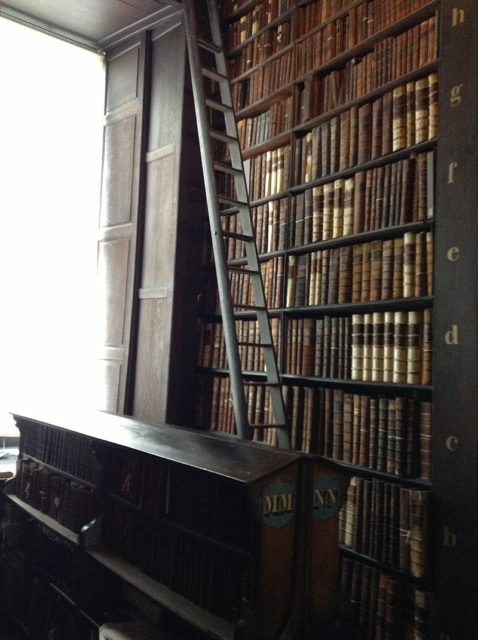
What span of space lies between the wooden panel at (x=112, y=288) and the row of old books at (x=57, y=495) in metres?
0.90

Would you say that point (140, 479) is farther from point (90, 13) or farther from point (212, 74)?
point (90, 13)

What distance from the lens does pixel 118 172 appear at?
12.1ft

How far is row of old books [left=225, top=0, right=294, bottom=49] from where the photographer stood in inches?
116

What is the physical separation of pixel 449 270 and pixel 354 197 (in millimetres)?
603

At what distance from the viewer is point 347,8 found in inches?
99.7

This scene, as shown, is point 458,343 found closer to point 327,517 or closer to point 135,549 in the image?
point 327,517

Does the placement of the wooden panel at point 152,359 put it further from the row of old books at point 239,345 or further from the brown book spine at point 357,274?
the brown book spine at point 357,274

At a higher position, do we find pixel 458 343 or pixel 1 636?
pixel 458 343

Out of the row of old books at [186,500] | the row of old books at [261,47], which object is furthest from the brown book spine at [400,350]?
the row of old books at [261,47]

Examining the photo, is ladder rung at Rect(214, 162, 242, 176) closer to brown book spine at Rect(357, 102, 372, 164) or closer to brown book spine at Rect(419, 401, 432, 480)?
brown book spine at Rect(357, 102, 372, 164)

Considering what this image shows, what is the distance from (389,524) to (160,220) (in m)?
2.00

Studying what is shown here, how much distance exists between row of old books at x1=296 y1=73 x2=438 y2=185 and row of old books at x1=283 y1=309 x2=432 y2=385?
0.65m

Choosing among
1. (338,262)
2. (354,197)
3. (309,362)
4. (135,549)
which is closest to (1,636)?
(135,549)

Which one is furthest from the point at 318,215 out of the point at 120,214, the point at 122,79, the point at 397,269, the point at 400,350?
the point at 122,79
